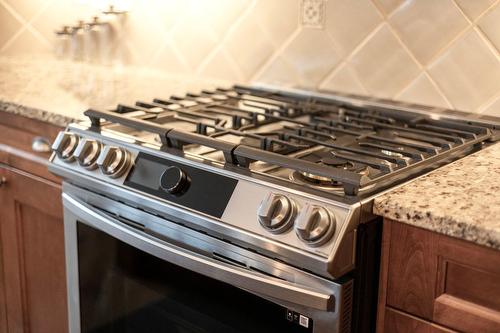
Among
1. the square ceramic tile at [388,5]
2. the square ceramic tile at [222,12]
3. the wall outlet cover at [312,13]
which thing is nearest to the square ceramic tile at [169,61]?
the square ceramic tile at [222,12]

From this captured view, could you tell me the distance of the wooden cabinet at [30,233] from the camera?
1670 mm

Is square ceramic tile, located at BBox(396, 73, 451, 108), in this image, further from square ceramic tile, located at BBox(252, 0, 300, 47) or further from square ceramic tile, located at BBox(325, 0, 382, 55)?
square ceramic tile, located at BBox(252, 0, 300, 47)

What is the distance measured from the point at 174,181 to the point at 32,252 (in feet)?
2.32

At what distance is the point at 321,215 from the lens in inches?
40.4

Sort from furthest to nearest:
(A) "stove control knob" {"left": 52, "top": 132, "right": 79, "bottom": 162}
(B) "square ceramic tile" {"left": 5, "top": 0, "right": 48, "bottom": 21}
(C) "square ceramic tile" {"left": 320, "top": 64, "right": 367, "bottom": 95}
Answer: (B) "square ceramic tile" {"left": 5, "top": 0, "right": 48, "bottom": 21} < (C) "square ceramic tile" {"left": 320, "top": 64, "right": 367, "bottom": 95} < (A) "stove control knob" {"left": 52, "top": 132, "right": 79, "bottom": 162}

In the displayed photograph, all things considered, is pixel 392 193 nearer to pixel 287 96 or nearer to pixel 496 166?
pixel 496 166

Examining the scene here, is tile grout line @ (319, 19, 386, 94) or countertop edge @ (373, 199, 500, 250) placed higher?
tile grout line @ (319, 19, 386, 94)

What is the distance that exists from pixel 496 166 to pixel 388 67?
539mm

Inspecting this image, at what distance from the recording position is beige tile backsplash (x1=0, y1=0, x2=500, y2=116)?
5.15ft

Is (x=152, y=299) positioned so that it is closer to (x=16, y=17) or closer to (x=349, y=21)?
(x=349, y=21)

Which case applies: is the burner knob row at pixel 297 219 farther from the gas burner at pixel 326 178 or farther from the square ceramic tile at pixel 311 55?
the square ceramic tile at pixel 311 55

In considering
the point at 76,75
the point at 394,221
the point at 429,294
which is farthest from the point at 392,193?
the point at 76,75

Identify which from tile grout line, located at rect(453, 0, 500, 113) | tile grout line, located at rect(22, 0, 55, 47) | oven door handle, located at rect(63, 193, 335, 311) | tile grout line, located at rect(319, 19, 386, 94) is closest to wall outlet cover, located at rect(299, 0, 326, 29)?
tile grout line, located at rect(319, 19, 386, 94)

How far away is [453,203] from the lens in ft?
3.39
